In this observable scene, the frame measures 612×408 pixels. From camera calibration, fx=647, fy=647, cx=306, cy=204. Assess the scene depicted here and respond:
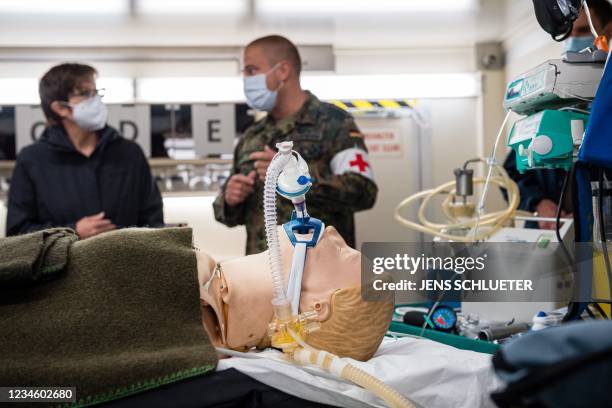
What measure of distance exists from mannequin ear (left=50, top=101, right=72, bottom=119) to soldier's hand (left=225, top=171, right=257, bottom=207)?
2.26 ft

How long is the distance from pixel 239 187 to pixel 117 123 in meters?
2.50

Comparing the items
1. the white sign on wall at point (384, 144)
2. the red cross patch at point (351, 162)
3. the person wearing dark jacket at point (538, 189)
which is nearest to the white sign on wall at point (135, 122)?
the white sign on wall at point (384, 144)

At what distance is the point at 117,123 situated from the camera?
439 cm

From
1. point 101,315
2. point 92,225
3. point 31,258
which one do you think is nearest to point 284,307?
point 101,315

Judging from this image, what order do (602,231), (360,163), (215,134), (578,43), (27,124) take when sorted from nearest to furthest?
(602,231) < (578,43) < (360,163) < (27,124) < (215,134)

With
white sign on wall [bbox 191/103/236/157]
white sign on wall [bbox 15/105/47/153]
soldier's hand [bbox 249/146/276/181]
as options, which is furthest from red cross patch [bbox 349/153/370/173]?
white sign on wall [bbox 15/105/47/153]

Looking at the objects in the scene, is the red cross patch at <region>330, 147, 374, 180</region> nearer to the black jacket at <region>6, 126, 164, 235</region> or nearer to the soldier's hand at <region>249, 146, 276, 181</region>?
the soldier's hand at <region>249, 146, 276, 181</region>

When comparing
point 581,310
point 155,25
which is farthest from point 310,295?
point 155,25

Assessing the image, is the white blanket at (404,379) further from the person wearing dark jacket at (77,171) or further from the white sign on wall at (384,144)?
the white sign on wall at (384,144)

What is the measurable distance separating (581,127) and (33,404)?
109 centimetres

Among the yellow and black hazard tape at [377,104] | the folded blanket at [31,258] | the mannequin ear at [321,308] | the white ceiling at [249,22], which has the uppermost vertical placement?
the white ceiling at [249,22]

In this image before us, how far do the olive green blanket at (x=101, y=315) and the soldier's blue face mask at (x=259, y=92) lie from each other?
1.48m

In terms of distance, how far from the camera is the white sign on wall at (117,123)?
171 inches

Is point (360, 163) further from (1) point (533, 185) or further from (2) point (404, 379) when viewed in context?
(2) point (404, 379)
